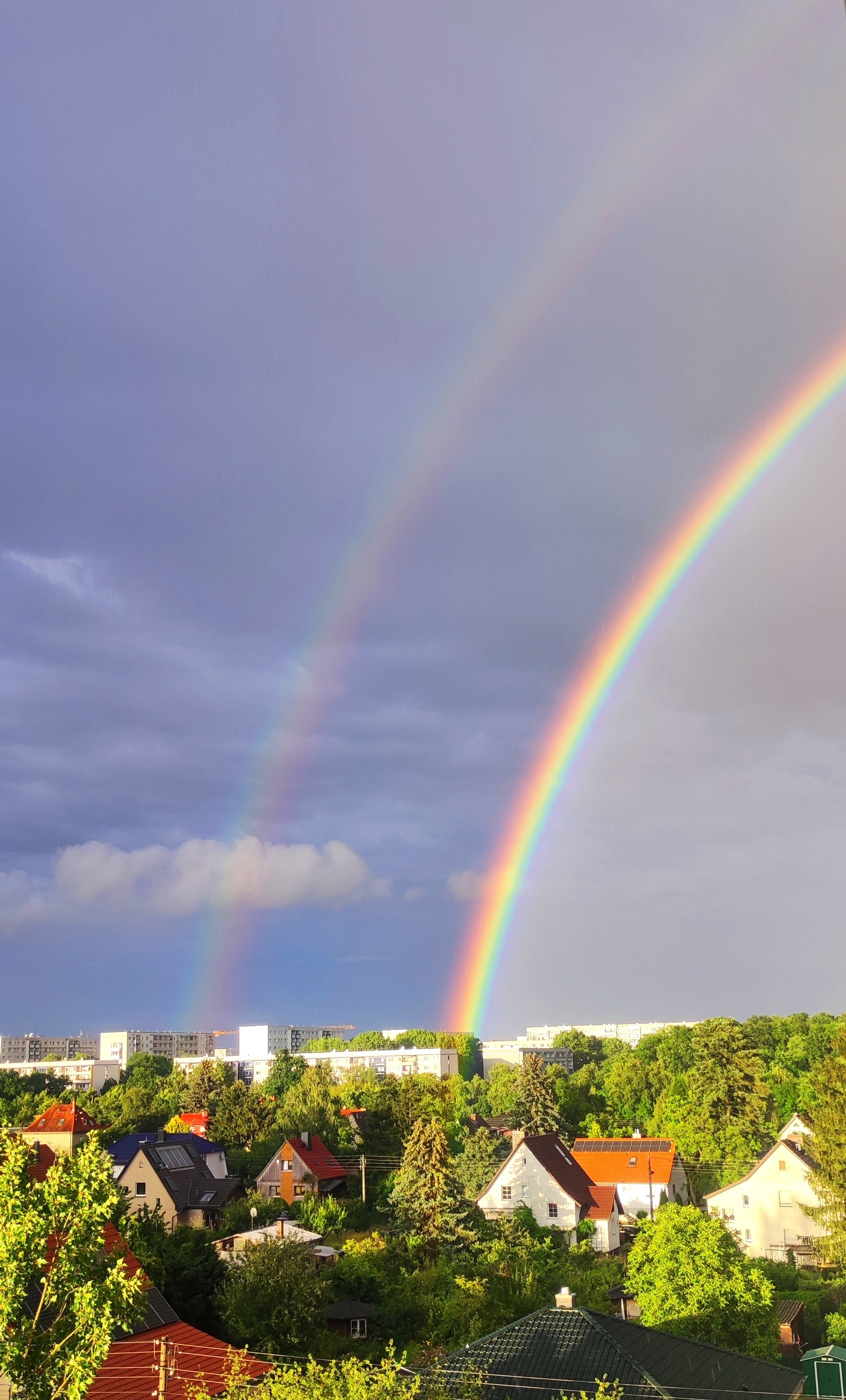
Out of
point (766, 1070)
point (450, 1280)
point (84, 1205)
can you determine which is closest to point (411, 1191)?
point (450, 1280)

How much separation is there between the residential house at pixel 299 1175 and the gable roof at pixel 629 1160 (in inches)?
566

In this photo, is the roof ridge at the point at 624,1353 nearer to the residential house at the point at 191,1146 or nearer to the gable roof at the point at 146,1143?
the gable roof at the point at 146,1143

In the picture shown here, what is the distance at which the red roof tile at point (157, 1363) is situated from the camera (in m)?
24.3

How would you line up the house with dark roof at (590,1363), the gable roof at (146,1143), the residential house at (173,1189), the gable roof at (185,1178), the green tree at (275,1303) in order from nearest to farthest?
1. the house with dark roof at (590,1363)
2. the green tree at (275,1303)
3. the residential house at (173,1189)
4. the gable roof at (185,1178)
5. the gable roof at (146,1143)

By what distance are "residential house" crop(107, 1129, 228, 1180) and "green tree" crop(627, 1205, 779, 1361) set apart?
42.6m

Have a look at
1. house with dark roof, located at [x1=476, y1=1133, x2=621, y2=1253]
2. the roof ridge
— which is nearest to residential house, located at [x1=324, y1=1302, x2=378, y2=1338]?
the roof ridge

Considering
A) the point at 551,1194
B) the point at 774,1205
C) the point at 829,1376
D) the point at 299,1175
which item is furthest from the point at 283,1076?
the point at 829,1376

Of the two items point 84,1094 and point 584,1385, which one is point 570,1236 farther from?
point 84,1094

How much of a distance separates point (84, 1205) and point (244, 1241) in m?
34.5

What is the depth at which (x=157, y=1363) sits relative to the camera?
2636cm

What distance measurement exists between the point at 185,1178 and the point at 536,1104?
24.3m

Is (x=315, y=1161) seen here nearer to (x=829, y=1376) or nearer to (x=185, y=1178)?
(x=185, y=1178)

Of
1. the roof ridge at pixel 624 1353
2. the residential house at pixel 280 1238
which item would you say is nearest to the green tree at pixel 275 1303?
the residential house at pixel 280 1238

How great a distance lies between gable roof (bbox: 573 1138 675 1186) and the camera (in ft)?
202
